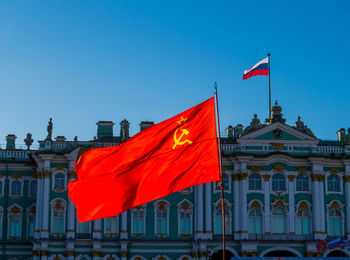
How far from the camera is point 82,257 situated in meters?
57.8

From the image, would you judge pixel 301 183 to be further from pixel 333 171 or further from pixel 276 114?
pixel 276 114

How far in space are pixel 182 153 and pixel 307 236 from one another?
4300 cm

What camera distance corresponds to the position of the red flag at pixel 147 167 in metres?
18.1

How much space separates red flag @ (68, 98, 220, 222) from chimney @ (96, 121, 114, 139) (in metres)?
44.6

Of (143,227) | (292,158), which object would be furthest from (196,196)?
(292,158)

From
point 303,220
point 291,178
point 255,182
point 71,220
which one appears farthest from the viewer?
point 255,182

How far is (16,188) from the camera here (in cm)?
6244

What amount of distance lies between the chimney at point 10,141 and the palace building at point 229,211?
169 inches

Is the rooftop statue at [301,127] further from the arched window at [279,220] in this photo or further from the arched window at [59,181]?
the arched window at [59,181]

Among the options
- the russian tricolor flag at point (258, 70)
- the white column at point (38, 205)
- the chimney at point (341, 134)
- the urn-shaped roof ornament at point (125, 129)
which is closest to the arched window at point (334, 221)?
the chimney at point (341, 134)

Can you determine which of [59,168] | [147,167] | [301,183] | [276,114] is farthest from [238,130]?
[147,167]

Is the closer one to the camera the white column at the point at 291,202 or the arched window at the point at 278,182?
the white column at the point at 291,202

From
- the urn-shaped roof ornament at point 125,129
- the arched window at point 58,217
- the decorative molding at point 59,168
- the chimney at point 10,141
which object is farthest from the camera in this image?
the chimney at point 10,141

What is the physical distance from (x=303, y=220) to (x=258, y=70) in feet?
44.7
